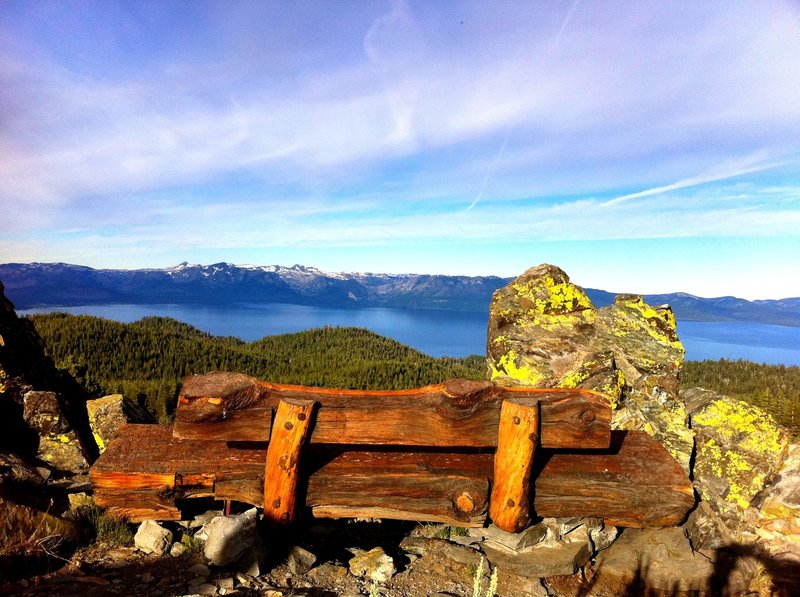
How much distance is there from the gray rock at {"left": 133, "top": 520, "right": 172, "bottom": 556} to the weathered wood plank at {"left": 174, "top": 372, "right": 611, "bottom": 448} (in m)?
2.28

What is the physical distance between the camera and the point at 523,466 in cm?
361

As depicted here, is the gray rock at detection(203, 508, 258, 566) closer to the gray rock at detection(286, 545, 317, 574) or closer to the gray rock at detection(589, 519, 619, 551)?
the gray rock at detection(286, 545, 317, 574)

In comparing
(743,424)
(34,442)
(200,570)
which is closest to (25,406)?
(34,442)

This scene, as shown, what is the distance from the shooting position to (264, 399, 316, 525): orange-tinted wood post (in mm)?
3514

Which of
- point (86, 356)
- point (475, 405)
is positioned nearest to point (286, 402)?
point (475, 405)

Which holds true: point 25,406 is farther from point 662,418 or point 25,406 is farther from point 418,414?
point 662,418

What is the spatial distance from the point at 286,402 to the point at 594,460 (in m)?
2.87

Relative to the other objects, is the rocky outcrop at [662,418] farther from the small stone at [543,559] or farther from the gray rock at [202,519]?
the gray rock at [202,519]

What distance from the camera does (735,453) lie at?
20.1ft

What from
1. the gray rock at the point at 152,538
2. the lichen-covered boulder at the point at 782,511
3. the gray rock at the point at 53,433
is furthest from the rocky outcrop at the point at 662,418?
the gray rock at the point at 53,433

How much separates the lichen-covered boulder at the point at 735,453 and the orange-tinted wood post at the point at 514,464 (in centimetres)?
395

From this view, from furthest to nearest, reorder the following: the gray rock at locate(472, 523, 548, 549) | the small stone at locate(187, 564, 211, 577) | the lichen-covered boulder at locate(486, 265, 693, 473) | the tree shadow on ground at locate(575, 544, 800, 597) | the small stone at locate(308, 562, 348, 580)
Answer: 1. the lichen-covered boulder at locate(486, 265, 693, 473)
2. the gray rock at locate(472, 523, 548, 549)
3. the tree shadow on ground at locate(575, 544, 800, 597)
4. the small stone at locate(308, 562, 348, 580)
5. the small stone at locate(187, 564, 211, 577)

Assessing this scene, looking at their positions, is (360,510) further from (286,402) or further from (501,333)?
(501,333)

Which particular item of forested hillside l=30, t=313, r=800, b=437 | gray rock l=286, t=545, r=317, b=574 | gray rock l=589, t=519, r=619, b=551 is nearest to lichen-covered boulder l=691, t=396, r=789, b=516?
gray rock l=589, t=519, r=619, b=551
